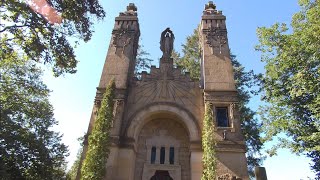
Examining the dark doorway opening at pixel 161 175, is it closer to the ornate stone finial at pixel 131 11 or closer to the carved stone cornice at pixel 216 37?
the carved stone cornice at pixel 216 37

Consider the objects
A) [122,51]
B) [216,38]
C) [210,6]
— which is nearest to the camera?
[122,51]

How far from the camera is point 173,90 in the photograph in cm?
1562

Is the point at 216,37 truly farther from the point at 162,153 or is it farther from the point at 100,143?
the point at 100,143

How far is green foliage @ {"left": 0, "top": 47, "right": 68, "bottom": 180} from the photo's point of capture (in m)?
17.0

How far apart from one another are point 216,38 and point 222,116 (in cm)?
557

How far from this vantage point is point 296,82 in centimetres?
1562

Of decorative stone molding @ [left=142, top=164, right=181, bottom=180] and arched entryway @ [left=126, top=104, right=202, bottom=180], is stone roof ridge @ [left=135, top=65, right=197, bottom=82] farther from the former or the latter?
decorative stone molding @ [left=142, top=164, right=181, bottom=180]

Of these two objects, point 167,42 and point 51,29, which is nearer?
point 51,29

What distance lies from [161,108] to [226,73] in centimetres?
442

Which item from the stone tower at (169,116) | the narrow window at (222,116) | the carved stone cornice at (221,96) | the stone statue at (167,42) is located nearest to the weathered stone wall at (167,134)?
the stone tower at (169,116)

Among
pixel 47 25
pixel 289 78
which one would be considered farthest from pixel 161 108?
pixel 289 78

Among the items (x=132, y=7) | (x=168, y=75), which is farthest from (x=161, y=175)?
(x=132, y=7)

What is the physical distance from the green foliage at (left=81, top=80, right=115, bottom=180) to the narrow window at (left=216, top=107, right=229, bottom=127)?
581cm

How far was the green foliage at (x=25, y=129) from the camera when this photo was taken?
55.7ft
